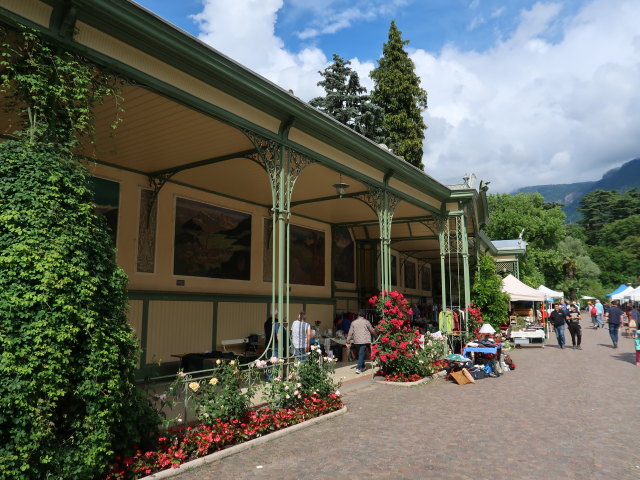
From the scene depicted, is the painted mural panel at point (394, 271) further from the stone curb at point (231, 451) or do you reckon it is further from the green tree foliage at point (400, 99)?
the stone curb at point (231, 451)

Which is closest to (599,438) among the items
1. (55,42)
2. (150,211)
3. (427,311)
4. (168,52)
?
(168,52)

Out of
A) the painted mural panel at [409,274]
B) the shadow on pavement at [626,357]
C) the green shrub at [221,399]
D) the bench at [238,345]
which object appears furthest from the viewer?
the painted mural panel at [409,274]

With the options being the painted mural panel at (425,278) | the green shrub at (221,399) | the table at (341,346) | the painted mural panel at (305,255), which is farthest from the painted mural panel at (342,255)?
the green shrub at (221,399)

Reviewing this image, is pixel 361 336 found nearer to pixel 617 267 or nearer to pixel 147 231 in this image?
pixel 147 231

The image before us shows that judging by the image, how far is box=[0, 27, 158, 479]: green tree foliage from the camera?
366 centimetres

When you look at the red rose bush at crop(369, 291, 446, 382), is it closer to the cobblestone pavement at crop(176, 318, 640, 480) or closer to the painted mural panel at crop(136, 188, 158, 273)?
the cobblestone pavement at crop(176, 318, 640, 480)

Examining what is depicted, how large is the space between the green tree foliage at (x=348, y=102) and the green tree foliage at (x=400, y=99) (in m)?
1.59

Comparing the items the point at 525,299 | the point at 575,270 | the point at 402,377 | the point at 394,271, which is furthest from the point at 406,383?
the point at 575,270

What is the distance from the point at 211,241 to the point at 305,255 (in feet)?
15.4

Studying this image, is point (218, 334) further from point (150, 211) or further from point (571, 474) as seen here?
point (571, 474)

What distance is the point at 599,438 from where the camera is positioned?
6109 mm

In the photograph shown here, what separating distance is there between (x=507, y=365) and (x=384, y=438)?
786 cm

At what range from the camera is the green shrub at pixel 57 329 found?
11.9 ft

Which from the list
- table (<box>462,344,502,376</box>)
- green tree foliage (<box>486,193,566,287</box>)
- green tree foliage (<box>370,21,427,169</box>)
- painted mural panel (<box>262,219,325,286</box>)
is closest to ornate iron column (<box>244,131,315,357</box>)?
table (<box>462,344,502,376</box>)
